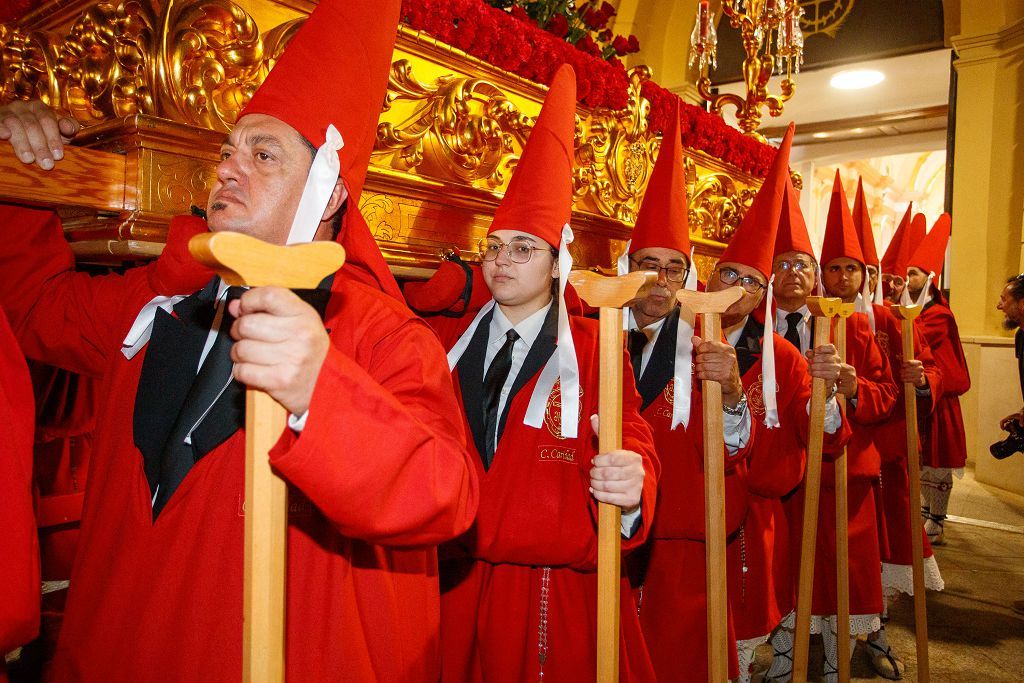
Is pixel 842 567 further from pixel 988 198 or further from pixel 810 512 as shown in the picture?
pixel 988 198

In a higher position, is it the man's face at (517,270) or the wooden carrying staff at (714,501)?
the man's face at (517,270)

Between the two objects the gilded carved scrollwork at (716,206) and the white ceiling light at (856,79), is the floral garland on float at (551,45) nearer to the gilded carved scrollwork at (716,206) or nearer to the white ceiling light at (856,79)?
the gilded carved scrollwork at (716,206)

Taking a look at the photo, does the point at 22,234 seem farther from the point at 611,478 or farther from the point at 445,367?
the point at 611,478

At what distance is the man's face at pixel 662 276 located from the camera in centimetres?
249

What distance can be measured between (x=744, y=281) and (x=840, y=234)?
1.44m

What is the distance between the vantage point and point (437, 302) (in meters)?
2.04

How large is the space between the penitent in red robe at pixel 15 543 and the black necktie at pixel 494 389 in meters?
1.02

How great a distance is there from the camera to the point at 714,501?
1923mm

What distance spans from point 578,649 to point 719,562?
17.4 inches

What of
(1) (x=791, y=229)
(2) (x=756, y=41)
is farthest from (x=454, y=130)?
(2) (x=756, y=41)

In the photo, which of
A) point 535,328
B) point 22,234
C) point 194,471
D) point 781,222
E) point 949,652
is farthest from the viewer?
point 949,652

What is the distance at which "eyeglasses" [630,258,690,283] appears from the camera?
2525mm

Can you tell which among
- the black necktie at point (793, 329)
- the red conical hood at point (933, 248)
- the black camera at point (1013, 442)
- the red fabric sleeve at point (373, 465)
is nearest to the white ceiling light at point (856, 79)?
the red conical hood at point (933, 248)

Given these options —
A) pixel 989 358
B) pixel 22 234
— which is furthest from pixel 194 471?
pixel 989 358
